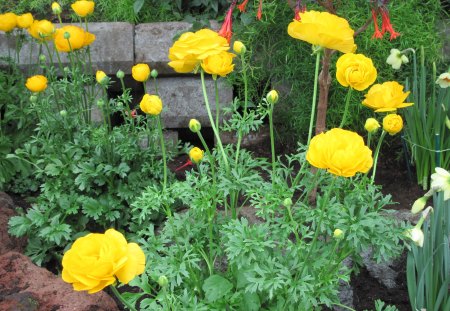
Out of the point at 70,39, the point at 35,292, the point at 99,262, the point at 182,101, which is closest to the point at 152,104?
the point at 99,262

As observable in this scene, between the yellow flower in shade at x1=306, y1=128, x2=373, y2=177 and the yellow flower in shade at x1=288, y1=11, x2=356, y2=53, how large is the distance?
1.04 feet

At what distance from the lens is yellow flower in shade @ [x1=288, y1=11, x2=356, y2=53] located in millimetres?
1567

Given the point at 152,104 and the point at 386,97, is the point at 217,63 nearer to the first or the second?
the point at 152,104

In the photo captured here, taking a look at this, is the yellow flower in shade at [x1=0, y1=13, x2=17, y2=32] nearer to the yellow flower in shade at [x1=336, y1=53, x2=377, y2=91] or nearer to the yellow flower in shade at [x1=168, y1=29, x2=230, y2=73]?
the yellow flower in shade at [x1=168, y1=29, x2=230, y2=73]

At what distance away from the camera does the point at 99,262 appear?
1.16 metres

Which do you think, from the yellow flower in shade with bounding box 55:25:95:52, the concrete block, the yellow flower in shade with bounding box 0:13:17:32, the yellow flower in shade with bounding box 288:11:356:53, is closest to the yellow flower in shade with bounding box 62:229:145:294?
the yellow flower in shade with bounding box 288:11:356:53

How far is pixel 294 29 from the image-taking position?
5.27 ft

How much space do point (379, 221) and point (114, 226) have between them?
1184 mm

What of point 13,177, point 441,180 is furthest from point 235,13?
point 441,180

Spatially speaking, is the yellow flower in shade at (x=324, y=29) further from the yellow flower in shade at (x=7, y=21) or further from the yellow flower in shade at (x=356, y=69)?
Result: the yellow flower in shade at (x=7, y=21)

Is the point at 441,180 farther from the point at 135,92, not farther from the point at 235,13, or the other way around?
the point at 135,92

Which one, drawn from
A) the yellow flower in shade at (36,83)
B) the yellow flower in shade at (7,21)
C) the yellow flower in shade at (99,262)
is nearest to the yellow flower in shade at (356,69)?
the yellow flower in shade at (99,262)

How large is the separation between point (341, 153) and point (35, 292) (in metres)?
1.05

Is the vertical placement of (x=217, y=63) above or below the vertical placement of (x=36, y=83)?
above
